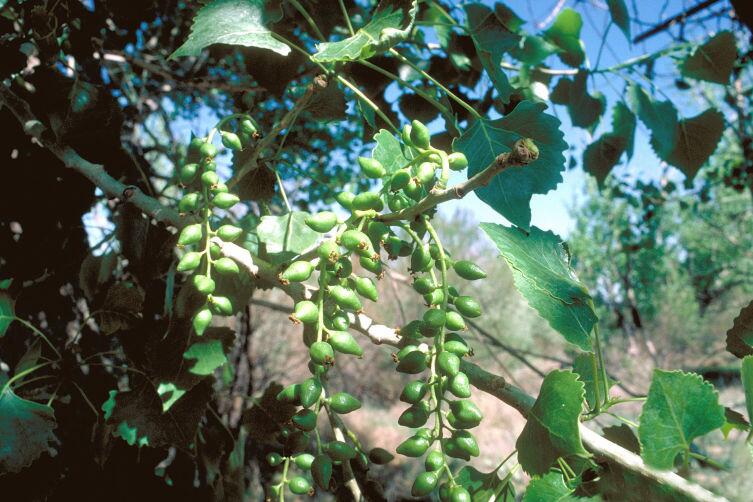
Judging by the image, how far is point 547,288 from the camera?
61 cm

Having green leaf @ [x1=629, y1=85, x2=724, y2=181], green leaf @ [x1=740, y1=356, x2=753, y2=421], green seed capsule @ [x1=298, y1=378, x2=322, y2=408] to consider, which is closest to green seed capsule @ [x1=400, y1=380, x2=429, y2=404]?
green seed capsule @ [x1=298, y1=378, x2=322, y2=408]

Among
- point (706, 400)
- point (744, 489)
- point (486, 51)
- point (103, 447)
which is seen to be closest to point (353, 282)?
point (706, 400)

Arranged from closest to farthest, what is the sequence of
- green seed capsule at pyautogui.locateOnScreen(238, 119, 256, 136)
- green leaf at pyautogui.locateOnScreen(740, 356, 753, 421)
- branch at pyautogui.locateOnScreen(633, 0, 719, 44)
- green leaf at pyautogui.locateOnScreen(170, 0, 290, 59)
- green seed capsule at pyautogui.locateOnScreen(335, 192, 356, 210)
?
green leaf at pyautogui.locateOnScreen(740, 356, 753, 421) → green seed capsule at pyautogui.locateOnScreen(335, 192, 356, 210) → green leaf at pyautogui.locateOnScreen(170, 0, 290, 59) → green seed capsule at pyautogui.locateOnScreen(238, 119, 256, 136) → branch at pyautogui.locateOnScreen(633, 0, 719, 44)

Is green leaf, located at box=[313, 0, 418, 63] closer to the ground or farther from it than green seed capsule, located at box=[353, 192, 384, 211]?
farther from it

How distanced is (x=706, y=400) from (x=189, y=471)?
1.18 meters

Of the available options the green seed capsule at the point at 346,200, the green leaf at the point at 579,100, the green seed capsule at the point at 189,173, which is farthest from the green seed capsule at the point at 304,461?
the green leaf at the point at 579,100

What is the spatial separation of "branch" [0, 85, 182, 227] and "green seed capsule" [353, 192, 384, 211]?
385 millimetres

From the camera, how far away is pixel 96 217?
2346 mm

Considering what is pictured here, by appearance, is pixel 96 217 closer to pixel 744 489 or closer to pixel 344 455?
pixel 344 455

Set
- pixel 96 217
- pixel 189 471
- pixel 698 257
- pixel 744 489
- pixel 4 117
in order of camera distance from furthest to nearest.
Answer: pixel 698 257, pixel 744 489, pixel 96 217, pixel 189 471, pixel 4 117

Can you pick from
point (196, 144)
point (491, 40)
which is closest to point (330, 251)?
point (196, 144)

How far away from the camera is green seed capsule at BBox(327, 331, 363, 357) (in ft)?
1.88

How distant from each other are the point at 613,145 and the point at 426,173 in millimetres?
1123

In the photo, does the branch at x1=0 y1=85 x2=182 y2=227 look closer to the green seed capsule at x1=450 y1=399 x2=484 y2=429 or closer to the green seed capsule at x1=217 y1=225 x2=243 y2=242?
the green seed capsule at x1=217 y1=225 x2=243 y2=242
